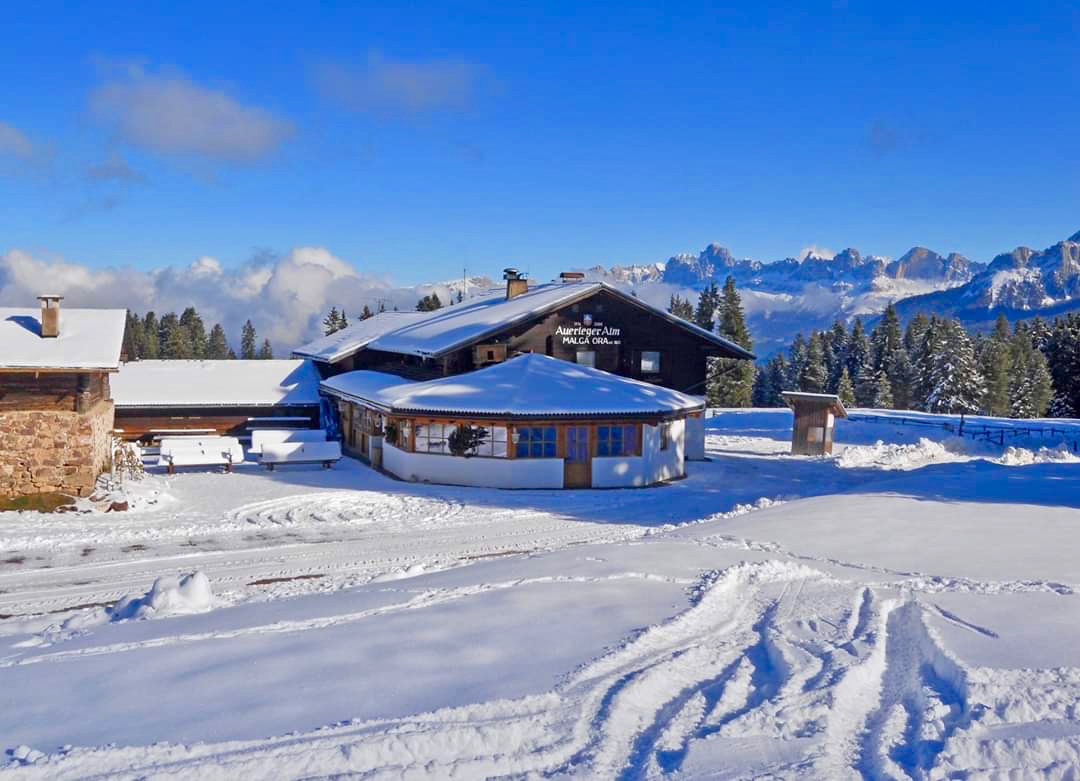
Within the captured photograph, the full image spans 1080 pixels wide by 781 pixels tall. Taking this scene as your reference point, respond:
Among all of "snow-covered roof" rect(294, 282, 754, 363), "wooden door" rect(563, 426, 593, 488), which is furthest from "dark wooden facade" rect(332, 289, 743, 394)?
"wooden door" rect(563, 426, 593, 488)

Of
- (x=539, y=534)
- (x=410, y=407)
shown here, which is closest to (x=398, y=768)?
(x=539, y=534)

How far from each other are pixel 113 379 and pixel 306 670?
3168cm

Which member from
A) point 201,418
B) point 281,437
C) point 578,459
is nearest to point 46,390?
point 281,437

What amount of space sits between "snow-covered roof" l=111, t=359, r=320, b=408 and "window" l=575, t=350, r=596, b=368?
11288mm

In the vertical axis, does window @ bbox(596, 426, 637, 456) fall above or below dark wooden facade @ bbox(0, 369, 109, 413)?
below

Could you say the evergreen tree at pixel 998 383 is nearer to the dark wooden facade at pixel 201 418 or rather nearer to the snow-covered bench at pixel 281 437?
the dark wooden facade at pixel 201 418

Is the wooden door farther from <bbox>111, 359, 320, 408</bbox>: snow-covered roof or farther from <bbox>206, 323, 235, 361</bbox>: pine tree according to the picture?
<bbox>206, 323, 235, 361</bbox>: pine tree

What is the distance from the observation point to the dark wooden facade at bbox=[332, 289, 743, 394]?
29.8 m

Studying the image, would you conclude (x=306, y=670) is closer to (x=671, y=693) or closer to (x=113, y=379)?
(x=671, y=693)

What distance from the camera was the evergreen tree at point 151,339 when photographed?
99688mm

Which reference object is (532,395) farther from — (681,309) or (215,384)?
(681,309)

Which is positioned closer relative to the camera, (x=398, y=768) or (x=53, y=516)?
(x=398, y=768)

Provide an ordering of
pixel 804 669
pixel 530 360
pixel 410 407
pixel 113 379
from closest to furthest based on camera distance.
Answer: pixel 804 669 < pixel 410 407 < pixel 530 360 < pixel 113 379

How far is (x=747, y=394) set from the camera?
220ft
